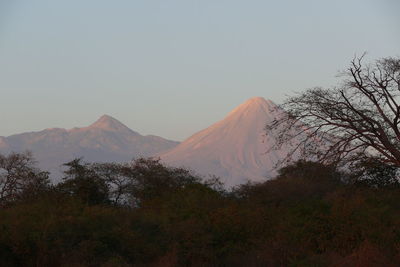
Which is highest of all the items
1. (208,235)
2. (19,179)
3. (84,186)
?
(19,179)

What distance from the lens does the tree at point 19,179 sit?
106 ft

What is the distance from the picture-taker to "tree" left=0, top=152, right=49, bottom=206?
106 feet

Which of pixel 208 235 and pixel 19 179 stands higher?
pixel 19 179

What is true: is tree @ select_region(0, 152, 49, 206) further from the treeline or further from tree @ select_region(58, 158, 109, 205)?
the treeline

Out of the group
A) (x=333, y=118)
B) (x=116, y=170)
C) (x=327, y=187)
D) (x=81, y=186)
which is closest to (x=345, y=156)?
(x=333, y=118)

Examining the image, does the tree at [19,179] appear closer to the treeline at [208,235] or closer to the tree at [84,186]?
the tree at [84,186]

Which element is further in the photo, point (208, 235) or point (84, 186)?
point (84, 186)

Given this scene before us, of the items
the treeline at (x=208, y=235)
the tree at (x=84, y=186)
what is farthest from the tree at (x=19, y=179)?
the treeline at (x=208, y=235)

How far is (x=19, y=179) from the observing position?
36.0m

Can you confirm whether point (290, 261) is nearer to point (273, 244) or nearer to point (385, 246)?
point (273, 244)

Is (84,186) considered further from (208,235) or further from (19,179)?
(208,235)


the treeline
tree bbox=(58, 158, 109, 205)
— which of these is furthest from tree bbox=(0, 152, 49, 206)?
the treeline

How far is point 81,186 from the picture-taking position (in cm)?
3178

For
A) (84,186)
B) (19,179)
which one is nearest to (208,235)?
(84,186)
